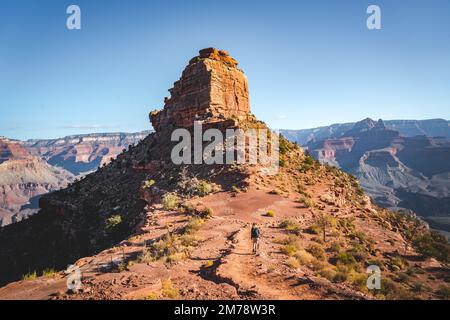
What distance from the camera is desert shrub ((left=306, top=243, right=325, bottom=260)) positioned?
15808 millimetres

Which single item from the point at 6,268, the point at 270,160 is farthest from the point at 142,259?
the point at 6,268

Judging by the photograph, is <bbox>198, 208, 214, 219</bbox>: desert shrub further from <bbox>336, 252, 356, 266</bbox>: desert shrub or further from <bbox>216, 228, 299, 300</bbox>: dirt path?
<bbox>336, 252, 356, 266</bbox>: desert shrub

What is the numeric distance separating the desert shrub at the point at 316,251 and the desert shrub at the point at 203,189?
12.4m

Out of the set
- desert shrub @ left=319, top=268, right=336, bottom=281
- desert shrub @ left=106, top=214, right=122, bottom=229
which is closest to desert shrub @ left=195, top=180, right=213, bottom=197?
desert shrub @ left=106, top=214, right=122, bottom=229

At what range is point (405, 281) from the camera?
14.0 m

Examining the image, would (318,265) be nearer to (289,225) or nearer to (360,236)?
(289,225)

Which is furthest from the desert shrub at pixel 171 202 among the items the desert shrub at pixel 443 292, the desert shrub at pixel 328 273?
the desert shrub at pixel 443 292

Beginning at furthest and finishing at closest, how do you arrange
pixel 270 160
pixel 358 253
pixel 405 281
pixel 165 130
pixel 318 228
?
pixel 165 130, pixel 270 160, pixel 318 228, pixel 358 253, pixel 405 281

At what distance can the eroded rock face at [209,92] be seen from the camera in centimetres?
3919

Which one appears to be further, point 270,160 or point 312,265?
point 270,160

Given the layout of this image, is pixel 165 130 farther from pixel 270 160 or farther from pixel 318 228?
pixel 318 228

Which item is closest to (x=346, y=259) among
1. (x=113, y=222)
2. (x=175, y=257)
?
(x=175, y=257)
